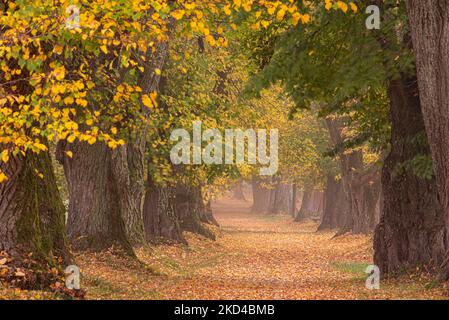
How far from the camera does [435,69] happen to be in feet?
40.9

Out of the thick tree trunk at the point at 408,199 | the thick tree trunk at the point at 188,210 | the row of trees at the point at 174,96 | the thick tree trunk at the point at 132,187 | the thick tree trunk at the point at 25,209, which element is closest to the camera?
the row of trees at the point at 174,96

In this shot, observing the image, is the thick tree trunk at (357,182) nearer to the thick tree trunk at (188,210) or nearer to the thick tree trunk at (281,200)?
the thick tree trunk at (188,210)

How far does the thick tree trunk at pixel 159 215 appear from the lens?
3041cm

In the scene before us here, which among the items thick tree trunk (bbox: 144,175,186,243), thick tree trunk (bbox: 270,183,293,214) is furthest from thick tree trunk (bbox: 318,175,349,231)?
thick tree trunk (bbox: 270,183,293,214)

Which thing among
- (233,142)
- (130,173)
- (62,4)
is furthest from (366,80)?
(233,142)

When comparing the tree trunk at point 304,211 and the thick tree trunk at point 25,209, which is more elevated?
the thick tree trunk at point 25,209

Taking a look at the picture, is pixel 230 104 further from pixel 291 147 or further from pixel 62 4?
pixel 62 4

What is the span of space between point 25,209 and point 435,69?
7.23 meters

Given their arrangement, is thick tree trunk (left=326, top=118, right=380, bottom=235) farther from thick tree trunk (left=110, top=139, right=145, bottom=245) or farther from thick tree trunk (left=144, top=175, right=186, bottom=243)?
thick tree trunk (left=110, top=139, right=145, bottom=245)

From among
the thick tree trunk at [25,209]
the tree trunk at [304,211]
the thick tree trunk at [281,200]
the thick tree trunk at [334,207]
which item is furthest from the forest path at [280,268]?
the thick tree trunk at [281,200]

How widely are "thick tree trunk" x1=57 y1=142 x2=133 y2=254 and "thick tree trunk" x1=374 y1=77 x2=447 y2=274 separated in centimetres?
701

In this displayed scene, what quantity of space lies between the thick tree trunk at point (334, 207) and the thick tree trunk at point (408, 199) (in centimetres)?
3282

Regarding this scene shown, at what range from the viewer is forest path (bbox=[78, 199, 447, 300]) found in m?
15.0
